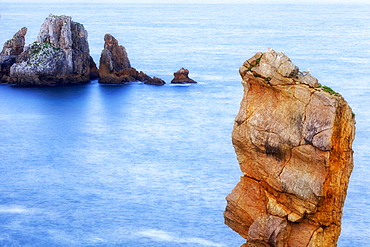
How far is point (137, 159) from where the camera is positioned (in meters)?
81.3

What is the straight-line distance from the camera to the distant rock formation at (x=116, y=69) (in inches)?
4673

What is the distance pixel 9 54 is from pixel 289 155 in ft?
339

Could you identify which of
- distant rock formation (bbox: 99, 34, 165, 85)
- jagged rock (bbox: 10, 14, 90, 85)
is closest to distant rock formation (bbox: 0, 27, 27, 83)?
jagged rock (bbox: 10, 14, 90, 85)

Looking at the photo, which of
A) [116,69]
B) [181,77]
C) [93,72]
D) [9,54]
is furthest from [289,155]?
[93,72]

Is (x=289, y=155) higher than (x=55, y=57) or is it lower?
higher

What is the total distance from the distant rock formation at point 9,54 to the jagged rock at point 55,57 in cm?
246

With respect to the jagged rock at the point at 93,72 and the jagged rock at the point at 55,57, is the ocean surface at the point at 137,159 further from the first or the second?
the jagged rock at the point at 93,72

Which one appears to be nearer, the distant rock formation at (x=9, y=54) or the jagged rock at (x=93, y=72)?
the distant rock formation at (x=9, y=54)

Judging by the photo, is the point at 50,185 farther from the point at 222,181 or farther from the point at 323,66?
the point at 323,66

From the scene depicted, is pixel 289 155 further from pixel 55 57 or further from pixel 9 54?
pixel 9 54

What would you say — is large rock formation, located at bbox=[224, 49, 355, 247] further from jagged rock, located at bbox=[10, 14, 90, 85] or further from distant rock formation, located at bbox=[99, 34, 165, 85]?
distant rock formation, located at bbox=[99, 34, 165, 85]

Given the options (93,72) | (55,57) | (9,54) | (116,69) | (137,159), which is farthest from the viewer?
(93,72)

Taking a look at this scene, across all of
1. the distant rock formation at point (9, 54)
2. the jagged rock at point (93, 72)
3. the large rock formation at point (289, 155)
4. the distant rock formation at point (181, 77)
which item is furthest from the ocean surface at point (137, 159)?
the large rock formation at point (289, 155)

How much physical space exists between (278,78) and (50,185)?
50549 mm
